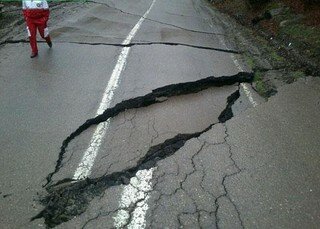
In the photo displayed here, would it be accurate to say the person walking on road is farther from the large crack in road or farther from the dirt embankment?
the dirt embankment

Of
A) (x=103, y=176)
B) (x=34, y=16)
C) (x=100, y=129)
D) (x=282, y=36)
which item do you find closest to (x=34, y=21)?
(x=34, y=16)

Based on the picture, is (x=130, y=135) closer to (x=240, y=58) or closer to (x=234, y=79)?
(x=234, y=79)

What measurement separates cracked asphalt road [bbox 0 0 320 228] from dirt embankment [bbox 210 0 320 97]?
0.44 m

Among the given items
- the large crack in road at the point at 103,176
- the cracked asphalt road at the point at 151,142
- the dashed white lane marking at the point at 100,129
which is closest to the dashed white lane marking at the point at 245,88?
the cracked asphalt road at the point at 151,142

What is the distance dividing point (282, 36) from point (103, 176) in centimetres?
846

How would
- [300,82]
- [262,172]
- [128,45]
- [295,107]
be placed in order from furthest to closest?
[128,45] → [300,82] → [295,107] → [262,172]

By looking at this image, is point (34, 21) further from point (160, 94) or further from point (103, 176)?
point (103, 176)

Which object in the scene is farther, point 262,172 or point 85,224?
point 262,172

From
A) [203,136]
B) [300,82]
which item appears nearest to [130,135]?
[203,136]

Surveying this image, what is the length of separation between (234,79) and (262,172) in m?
3.21

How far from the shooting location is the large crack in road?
3760mm

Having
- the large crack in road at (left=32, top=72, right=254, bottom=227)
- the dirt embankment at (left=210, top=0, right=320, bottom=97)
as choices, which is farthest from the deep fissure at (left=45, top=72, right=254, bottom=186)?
the dirt embankment at (left=210, top=0, right=320, bottom=97)

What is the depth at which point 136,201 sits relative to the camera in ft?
12.7

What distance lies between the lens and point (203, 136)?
205 inches
